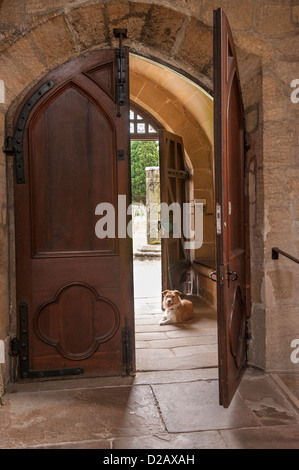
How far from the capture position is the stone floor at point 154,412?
2.11m

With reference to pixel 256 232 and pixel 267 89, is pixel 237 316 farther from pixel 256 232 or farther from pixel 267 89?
pixel 267 89

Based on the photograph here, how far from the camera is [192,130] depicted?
541 cm

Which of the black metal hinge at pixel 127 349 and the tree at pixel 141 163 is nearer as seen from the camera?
the black metal hinge at pixel 127 349

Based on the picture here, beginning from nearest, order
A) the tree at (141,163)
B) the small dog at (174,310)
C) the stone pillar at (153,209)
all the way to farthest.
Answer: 1. the small dog at (174,310)
2. the stone pillar at (153,209)
3. the tree at (141,163)

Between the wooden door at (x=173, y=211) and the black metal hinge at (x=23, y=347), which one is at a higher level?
the wooden door at (x=173, y=211)

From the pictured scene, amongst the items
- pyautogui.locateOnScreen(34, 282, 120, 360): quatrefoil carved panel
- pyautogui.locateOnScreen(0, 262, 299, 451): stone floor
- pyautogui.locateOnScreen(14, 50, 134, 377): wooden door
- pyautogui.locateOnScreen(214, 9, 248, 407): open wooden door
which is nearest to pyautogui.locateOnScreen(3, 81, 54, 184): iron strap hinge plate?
pyautogui.locateOnScreen(14, 50, 134, 377): wooden door

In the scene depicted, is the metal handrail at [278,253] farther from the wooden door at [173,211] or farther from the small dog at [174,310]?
the wooden door at [173,211]

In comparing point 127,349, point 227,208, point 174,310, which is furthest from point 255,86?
point 174,310

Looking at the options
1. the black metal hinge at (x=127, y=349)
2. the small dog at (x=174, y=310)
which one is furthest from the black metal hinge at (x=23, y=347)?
the small dog at (x=174, y=310)

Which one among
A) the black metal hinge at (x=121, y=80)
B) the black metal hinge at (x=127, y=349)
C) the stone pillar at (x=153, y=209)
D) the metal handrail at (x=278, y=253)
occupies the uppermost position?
the black metal hinge at (x=121, y=80)

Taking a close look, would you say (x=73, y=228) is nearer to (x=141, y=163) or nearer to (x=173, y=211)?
(x=173, y=211)

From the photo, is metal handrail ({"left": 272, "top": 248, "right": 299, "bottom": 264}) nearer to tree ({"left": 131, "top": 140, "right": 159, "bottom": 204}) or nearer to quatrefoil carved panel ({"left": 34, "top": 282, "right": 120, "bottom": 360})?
quatrefoil carved panel ({"left": 34, "top": 282, "right": 120, "bottom": 360})

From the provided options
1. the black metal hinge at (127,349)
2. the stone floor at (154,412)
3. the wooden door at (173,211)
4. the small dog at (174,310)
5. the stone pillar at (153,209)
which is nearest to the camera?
the stone floor at (154,412)

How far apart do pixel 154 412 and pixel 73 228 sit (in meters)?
1.25
